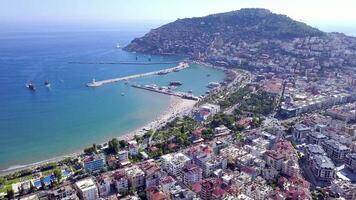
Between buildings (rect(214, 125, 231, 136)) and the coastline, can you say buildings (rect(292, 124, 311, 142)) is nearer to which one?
buildings (rect(214, 125, 231, 136))

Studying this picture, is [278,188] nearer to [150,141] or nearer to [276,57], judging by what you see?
[150,141]

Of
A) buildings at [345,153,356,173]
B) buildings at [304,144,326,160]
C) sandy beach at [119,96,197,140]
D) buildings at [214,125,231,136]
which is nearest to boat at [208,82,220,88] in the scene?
sandy beach at [119,96,197,140]

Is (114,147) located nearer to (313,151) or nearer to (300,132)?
(313,151)

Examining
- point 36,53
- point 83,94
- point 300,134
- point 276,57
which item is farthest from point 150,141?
point 36,53

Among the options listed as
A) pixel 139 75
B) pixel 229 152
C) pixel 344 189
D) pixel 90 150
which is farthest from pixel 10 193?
pixel 139 75

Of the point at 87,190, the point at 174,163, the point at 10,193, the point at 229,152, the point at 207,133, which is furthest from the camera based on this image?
the point at 207,133

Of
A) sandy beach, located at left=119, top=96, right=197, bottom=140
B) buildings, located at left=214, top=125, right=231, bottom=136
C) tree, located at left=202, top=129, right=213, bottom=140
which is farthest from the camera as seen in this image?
sandy beach, located at left=119, top=96, right=197, bottom=140
